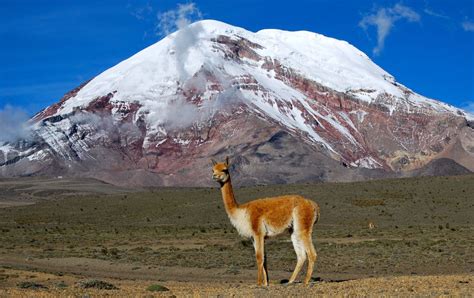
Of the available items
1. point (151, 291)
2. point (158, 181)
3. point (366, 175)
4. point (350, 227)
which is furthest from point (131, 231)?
point (158, 181)

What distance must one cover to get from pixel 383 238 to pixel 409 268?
15307mm

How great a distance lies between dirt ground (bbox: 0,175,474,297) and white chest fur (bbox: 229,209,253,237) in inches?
38.7

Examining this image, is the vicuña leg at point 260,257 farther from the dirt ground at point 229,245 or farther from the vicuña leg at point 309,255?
the vicuña leg at point 309,255

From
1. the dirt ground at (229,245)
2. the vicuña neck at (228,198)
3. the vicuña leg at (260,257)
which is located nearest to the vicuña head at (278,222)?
the vicuña leg at (260,257)

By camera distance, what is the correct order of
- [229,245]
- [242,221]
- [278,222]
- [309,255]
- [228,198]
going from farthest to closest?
[229,245] → [228,198] → [242,221] → [278,222] → [309,255]

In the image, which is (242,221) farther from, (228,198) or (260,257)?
(260,257)

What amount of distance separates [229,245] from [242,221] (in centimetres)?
2388

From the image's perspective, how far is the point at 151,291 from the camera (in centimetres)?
1927

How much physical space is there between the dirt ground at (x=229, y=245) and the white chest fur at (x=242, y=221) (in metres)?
0.98

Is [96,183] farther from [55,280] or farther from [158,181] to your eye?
[55,280]

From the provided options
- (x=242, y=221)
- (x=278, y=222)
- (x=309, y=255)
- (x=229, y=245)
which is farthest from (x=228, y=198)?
(x=229, y=245)

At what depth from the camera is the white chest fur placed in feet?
59.7

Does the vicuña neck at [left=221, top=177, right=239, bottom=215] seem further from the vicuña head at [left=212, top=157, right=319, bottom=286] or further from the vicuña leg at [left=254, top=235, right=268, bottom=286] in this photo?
the vicuña leg at [left=254, top=235, right=268, bottom=286]

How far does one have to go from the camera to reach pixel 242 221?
18234 mm
